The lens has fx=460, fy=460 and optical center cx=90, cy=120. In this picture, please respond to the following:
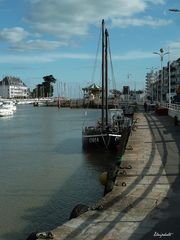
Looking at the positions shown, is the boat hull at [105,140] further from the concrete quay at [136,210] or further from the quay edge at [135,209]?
the concrete quay at [136,210]

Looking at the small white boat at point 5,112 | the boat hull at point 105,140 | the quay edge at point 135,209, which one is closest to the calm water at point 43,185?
the boat hull at point 105,140

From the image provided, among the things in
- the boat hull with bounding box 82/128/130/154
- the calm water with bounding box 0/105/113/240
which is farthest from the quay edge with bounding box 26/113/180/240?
the boat hull with bounding box 82/128/130/154

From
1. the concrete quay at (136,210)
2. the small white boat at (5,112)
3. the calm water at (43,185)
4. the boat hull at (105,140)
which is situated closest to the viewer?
the concrete quay at (136,210)

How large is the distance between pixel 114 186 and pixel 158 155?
756 cm

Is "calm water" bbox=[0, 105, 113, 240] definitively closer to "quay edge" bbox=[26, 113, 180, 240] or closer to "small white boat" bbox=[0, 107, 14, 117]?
"quay edge" bbox=[26, 113, 180, 240]

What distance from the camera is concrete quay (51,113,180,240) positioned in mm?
9586

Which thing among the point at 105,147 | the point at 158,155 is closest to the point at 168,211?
the point at 158,155

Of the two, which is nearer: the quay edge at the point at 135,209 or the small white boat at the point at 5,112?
the quay edge at the point at 135,209

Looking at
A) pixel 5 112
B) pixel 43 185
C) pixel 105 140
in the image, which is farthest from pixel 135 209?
pixel 5 112

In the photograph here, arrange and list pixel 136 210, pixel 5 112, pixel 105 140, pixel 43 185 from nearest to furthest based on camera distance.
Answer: pixel 136 210, pixel 43 185, pixel 105 140, pixel 5 112

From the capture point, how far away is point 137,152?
22.6 meters

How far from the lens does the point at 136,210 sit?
37.3ft

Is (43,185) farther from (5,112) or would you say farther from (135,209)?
(5,112)

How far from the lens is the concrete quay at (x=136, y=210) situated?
31.4 feet
